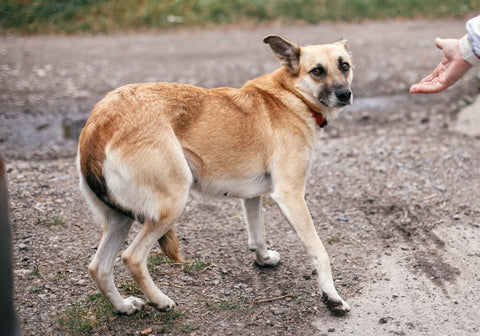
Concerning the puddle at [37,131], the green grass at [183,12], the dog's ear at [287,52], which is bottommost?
the puddle at [37,131]

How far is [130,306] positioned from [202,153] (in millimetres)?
1070

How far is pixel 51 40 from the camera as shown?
1002 centimetres

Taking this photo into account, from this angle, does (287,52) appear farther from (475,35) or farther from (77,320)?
(77,320)

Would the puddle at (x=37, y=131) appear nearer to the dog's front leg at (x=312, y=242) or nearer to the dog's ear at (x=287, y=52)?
the dog's ear at (x=287, y=52)

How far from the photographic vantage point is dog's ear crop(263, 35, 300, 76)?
399cm

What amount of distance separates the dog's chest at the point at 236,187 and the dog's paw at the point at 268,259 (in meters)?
0.57

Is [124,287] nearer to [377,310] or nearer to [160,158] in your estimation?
[160,158]

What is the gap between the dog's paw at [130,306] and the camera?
3.52m

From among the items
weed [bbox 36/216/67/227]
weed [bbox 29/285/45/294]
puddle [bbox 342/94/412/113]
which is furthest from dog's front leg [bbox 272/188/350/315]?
puddle [bbox 342/94/412/113]

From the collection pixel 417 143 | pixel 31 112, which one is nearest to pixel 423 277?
pixel 417 143

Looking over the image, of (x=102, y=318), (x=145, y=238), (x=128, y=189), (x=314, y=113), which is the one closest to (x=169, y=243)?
(x=145, y=238)

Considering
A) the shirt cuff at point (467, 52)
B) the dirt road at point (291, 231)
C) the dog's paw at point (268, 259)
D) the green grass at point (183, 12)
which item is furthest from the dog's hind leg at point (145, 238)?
the green grass at point (183, 12)

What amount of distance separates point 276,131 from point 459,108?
452cm

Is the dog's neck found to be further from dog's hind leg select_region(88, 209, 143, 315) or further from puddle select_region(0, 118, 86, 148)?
puddle select_region(0, 118, 86, 148)
